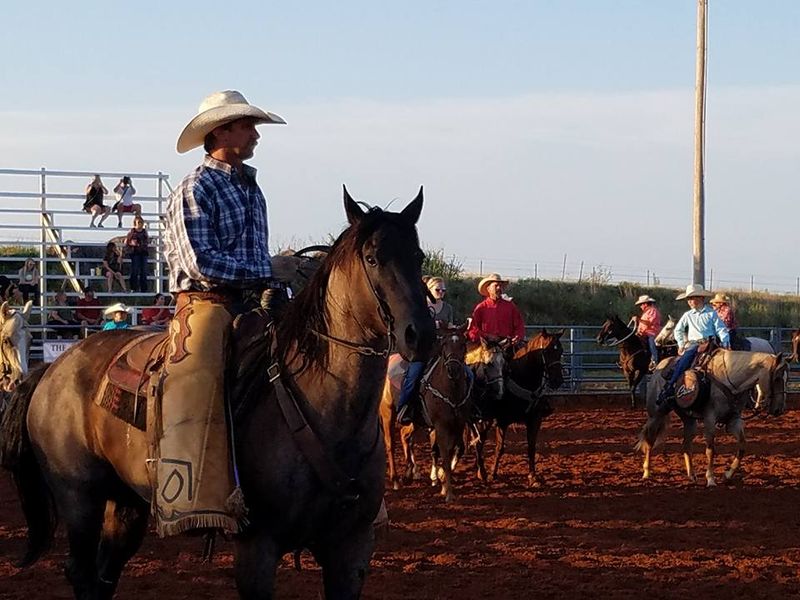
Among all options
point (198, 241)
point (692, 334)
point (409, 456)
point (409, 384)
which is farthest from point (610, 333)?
point (198, 241)

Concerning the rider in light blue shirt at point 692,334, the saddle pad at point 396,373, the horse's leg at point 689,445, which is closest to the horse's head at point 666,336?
the rider in light blue shirt at point 692,334

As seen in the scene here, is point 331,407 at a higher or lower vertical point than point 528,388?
higher

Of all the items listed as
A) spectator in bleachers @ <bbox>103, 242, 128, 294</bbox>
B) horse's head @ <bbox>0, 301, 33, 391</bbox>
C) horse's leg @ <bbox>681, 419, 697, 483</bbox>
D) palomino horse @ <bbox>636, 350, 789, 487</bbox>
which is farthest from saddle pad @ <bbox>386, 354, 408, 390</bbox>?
spectator in bleachers @ <bbox>103, 242, 128, 294</bbox>

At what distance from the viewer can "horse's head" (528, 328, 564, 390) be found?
15.0 m

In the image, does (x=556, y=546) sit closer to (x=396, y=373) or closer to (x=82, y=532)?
(x=396, y=373)

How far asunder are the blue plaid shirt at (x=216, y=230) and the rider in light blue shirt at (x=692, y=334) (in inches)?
395

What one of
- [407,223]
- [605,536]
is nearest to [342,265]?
[407,223]

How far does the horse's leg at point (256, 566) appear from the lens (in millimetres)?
5039

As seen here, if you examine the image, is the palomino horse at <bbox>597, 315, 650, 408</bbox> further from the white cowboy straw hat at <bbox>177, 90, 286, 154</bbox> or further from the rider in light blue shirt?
the white cowboy straw hat at <bbox>177, 90, 286, 154</bbox>

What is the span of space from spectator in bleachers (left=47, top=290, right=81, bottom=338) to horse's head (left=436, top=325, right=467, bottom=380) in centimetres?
985

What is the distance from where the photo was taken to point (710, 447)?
1442cm

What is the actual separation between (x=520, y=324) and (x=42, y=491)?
29.8 ft

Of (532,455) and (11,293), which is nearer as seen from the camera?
(532,455)

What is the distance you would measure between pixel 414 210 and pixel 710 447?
1023 cm
